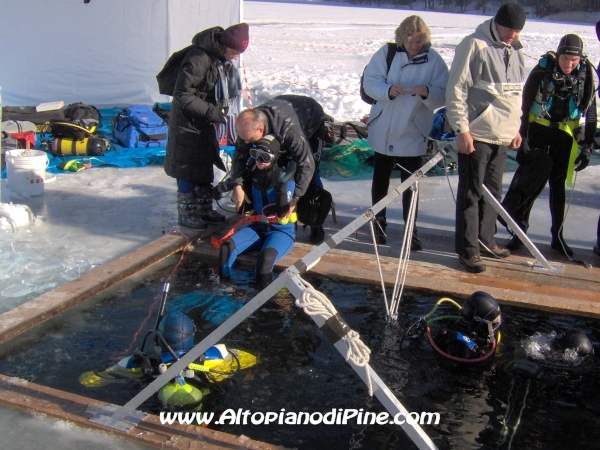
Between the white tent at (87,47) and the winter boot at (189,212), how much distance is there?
4.85m

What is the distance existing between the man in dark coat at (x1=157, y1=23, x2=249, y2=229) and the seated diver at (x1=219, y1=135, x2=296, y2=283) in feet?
1.61

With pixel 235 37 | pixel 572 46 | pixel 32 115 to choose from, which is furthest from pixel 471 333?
pixel 32 115

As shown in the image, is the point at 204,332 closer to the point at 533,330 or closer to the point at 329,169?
the point at 533,330

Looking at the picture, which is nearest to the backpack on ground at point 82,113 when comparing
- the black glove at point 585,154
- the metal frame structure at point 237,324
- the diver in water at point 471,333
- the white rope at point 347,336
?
the black glove at point 585,154

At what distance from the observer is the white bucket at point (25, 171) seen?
603cm

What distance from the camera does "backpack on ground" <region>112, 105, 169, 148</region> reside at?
8.01 meters

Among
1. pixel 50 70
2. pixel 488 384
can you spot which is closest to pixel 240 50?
pixel 488 384

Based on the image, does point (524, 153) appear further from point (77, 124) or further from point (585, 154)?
point (77, 124)

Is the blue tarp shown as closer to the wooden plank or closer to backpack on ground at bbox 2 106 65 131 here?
backpack on ground at bbox 2 106 65 131

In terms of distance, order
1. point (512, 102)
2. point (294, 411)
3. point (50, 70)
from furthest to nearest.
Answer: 1. point (50, 70)
2. point (512, 102)
3. point (294, 411)

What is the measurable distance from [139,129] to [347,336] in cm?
621

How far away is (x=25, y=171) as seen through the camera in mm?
6070

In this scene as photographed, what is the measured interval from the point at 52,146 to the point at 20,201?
1.75 meters

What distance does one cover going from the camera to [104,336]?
371 centimetres
